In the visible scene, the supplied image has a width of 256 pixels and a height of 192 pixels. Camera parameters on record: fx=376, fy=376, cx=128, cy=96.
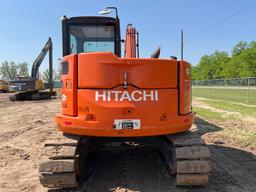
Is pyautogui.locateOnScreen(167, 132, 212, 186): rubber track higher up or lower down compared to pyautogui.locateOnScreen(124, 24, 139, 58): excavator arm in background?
lower down

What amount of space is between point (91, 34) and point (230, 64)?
78.8m

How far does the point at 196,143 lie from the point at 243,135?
17.4 ft

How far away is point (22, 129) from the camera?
12.3 metres

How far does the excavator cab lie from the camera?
7.44m

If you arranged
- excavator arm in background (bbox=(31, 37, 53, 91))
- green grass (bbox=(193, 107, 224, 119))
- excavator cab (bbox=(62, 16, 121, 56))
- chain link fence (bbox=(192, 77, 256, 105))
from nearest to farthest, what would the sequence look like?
1. excavator cab (bbox=(62, 16, 121, 56))
2. green grass (bbox=(193, 107, 224, 119))
3. chain link fence (bbox=(192, 77, 256, 105))
4. excavator arm in background (bbox=(31, 37, 53, 91))

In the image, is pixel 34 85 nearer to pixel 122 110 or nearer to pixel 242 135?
pixel 242 135

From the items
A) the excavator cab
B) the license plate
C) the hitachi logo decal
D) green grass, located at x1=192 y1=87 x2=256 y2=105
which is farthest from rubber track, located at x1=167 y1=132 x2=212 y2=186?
green grass, located at x1=192 y1=87 x2=256 y2=105

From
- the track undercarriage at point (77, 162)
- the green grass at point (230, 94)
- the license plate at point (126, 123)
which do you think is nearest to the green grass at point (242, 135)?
the track undercarriage at point (77, 162)

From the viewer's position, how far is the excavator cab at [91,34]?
293 inches

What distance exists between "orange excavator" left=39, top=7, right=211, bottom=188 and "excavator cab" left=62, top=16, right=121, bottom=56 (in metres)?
1.72

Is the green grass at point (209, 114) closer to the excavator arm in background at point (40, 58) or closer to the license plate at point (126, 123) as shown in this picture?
the license plate at point (126, 123)

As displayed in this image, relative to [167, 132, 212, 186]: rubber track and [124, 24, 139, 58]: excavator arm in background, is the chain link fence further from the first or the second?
[167, 132, 212, 186]: rubber track

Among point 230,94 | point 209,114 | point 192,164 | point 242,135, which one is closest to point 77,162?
point 192,164

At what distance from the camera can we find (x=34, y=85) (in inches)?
1097
